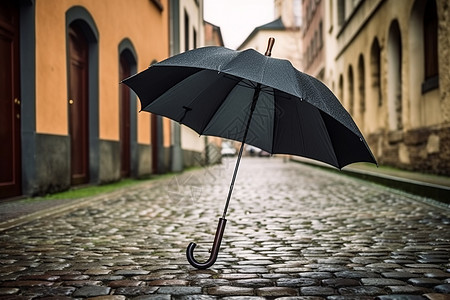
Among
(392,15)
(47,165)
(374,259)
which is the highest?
(392,15)

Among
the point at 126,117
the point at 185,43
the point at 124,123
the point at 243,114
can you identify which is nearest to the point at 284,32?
the point at 185,43

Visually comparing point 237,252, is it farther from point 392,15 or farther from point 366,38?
point 366,38

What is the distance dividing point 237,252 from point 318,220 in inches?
81.8

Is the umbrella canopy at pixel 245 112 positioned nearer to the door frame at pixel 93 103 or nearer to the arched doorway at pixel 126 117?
the door frame at pixel 93 103

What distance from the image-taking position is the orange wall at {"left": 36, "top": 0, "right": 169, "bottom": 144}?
7984 millimetres

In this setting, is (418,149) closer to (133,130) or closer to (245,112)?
(133,130)

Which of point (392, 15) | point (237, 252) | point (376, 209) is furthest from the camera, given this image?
point (392, 15)

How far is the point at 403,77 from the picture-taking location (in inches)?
502

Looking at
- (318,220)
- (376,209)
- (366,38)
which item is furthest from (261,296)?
(366,38)

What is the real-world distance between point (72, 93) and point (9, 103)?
2.49m

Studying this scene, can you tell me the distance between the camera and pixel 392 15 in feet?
45.1

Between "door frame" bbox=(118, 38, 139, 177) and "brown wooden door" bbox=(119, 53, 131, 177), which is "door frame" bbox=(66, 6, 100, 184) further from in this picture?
"door frame" bbox=(118, 38, 139, 177)

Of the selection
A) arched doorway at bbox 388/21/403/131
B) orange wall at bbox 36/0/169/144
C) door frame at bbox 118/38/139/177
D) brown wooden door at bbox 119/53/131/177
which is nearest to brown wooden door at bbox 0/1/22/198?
orange wall at bbox 36/0/169/144

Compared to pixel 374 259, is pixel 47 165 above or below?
above
